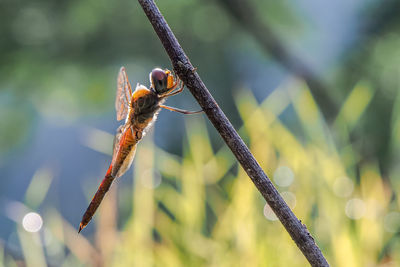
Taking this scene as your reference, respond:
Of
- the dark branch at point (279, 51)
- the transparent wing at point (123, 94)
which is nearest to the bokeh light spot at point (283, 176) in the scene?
the dark branch at point (279, 51)

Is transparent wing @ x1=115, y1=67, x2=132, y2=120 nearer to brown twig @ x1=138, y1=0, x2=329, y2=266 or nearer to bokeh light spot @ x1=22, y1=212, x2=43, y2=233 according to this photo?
brown twig @ x1=138, y1=0, x2=329, y2=266

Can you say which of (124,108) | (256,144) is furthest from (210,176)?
(124,108)

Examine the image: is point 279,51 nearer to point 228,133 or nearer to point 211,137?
point 211,137

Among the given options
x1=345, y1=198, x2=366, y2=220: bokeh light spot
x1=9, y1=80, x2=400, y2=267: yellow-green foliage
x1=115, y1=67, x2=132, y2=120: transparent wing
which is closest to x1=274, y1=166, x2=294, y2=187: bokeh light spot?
x1=9, y1=80, x2=400, y2=267: yellow-green foliage

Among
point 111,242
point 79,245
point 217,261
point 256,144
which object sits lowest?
point 79,245

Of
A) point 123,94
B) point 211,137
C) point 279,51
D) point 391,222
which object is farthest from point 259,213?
point 211,137

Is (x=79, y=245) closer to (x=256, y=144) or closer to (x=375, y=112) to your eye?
(x=256, y=144)
